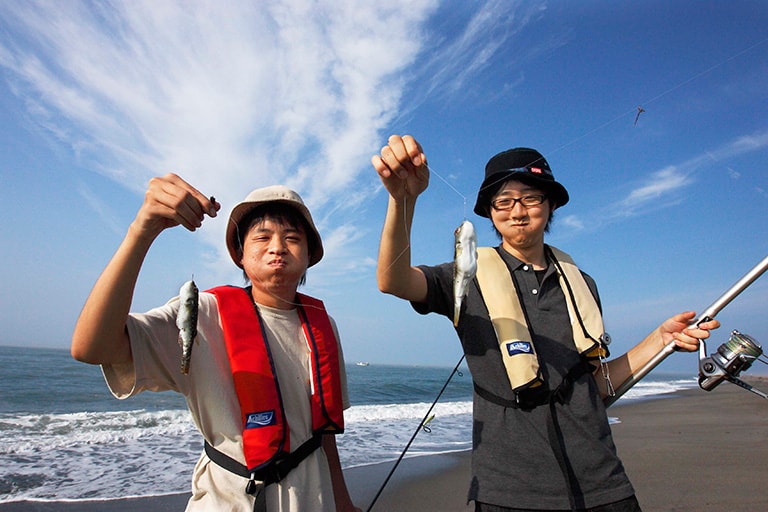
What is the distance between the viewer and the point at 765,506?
18.3ft

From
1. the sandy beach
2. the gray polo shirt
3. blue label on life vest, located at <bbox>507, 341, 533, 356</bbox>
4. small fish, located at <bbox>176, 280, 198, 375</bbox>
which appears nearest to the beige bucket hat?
small fish, located at <bbox>176, 280, 198, 375</bbox>

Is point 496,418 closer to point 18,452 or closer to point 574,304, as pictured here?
point 574,304

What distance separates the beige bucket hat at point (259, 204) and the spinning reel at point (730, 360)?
99.7 inches

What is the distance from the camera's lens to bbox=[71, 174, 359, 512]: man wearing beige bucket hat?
70.0 inches

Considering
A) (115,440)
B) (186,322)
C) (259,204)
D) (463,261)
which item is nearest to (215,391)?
(186,322)

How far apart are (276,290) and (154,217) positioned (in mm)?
861

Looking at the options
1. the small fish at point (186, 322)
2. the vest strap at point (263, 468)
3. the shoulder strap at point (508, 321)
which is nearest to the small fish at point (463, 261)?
the shoulder strap at point (508, 321)

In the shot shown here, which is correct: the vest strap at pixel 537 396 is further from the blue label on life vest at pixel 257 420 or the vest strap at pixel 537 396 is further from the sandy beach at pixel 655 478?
the sandy beach at pixel 655 478

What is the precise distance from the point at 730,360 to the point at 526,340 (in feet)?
4.32

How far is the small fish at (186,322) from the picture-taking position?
1993 millimetres

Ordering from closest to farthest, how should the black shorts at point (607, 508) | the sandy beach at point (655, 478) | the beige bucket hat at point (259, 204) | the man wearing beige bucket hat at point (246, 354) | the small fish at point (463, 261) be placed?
1. the man wearing beige bucket hat at point (246, 354)
2. the black shorts at point (607, 508)
3. the small fish at point (463, 261)
4. the beige bucket hat at point (259, 204)
5. the sandy beach at point (655, 478)

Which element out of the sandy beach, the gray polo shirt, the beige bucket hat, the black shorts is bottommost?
the sandy beach

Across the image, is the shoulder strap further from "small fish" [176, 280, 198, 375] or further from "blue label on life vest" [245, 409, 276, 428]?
"small fish" [176, 280, 198, 375]

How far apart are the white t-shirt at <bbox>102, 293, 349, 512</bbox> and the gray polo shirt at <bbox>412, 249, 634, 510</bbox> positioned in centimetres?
81
